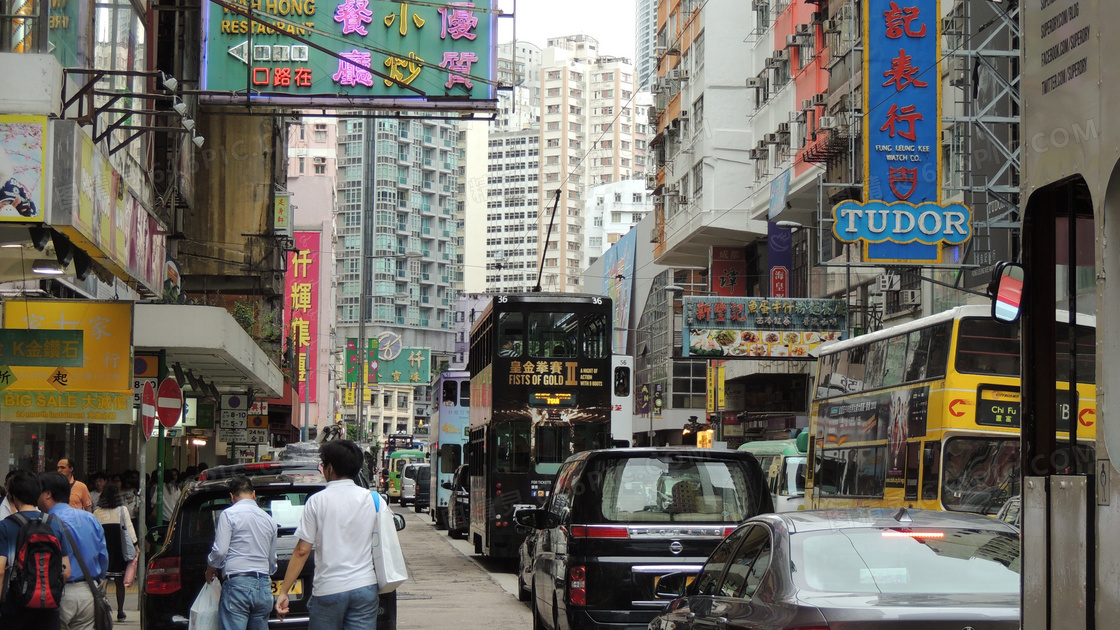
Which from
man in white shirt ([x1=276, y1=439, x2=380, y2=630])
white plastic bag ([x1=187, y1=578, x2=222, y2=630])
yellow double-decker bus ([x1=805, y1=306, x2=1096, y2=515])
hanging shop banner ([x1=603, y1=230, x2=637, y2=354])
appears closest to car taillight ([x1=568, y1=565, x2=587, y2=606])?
white plastic bag ([x1=187, y1=578, x2=222, y2=630])

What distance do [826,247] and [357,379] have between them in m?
26.3

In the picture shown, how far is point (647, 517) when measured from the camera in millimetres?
10234

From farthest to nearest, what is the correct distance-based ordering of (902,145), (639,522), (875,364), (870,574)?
1. (902,145)
2. (875,364)
3. (639,522)
4. (870,574)

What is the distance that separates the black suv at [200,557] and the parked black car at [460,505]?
801 inches

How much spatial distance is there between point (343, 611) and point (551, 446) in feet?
47.2

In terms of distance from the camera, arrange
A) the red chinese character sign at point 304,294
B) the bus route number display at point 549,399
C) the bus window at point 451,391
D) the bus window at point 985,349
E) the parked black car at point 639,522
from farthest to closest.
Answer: the red chinese character sign at point 304,294 < the bus window at point 451,391 < the bus route number display at point 549,399 < the bus window at point 985,349 < the parked black car at point 639,522

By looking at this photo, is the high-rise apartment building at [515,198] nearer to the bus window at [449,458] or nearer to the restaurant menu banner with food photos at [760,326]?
the bus window at [449,458]

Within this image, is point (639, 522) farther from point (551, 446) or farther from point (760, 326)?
point (760, 326)

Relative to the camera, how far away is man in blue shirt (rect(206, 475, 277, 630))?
27.1ft

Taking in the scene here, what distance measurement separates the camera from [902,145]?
83.0 ft

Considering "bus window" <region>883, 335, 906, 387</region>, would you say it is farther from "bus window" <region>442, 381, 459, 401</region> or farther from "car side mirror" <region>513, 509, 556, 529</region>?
"bus window" <region>442, 381, 459, 401</region>

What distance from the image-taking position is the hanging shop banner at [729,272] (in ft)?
154

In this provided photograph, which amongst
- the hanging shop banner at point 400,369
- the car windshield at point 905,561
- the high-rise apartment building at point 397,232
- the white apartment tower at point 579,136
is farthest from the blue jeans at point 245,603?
the white apartment tower at point 579,136

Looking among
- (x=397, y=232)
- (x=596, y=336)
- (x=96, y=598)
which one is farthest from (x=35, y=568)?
(x=397, y=232)
